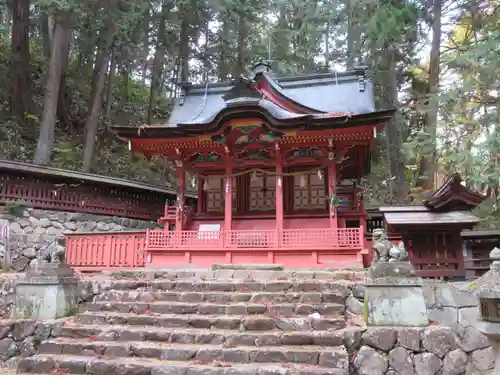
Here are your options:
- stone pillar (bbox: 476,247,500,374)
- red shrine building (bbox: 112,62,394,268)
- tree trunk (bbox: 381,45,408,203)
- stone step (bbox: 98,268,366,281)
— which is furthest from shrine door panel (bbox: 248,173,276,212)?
stone pillar (bbox: 476,247,500,374)

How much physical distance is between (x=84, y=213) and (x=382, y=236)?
10.5 metres

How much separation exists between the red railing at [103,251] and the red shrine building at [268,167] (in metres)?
0.45

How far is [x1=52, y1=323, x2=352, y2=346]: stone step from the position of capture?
19.1 ft

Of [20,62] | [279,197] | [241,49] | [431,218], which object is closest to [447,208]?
[431,218]

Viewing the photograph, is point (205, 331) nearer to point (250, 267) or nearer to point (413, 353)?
point (413, 353)

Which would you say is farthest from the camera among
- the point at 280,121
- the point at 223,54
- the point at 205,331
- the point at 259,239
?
the point at 223,54

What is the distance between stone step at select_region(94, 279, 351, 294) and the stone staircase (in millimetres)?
18

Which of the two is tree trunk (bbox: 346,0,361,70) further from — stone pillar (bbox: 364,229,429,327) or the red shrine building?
stone pillar (bbox: 364,229,429,327)

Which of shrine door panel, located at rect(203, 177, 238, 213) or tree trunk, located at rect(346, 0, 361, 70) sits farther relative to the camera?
tree trunk, located at rect(346, 0, 361, 70)

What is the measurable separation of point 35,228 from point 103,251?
3717 mm

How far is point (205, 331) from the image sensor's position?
6234 mm

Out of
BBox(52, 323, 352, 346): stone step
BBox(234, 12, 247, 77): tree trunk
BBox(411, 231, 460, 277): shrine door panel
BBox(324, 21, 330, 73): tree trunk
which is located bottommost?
BBox(52, 323, 352, 346): stone step

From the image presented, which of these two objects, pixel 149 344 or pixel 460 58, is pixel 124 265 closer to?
pixel 149 344

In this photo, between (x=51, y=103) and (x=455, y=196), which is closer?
(x=455, y=196)
